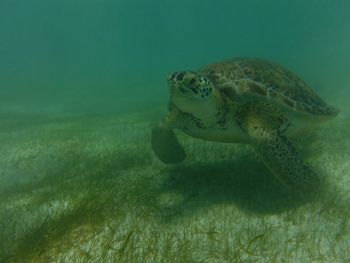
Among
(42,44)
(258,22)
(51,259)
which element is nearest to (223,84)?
(51,259)

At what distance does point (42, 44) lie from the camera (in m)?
169

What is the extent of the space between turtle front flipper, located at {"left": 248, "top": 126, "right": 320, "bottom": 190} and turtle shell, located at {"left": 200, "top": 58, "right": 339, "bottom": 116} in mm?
931

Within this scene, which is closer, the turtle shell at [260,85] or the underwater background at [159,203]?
the underwater background at [159,203]

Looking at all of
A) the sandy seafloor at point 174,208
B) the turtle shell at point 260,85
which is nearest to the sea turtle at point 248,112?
the turtle shell at point 260,85

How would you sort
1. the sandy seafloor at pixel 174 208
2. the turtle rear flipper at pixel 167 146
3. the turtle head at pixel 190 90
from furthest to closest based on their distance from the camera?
the turtle rear flipper at pixel 167 146 → the turtle head at pixel 190 90 → the sandy seafloor at pixel 174 208

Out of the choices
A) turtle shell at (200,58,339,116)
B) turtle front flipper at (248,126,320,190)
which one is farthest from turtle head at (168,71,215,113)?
turtle front flipper at (248,126,320,190)

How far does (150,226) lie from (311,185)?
8.04ft

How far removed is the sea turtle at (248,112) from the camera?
4.43m

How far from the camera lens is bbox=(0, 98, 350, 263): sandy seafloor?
3590 millimetres

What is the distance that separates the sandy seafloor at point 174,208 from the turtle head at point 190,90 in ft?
4.84

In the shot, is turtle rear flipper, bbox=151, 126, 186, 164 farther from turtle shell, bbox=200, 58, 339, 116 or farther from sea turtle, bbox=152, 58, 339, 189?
turtle shell, bbox=200, 58, 339, 116

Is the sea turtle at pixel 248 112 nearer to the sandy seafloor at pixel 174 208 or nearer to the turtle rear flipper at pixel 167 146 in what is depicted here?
the turtle rear flipper at pixel 167 146

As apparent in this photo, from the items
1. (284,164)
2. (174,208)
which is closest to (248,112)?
(284,164)

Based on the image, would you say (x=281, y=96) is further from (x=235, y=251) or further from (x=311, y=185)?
(x=235, y=251)
